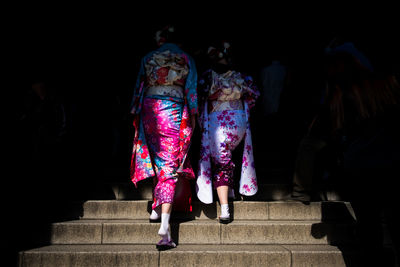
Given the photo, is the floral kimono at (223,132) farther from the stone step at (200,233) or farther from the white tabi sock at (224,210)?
the stone step at (200,233)

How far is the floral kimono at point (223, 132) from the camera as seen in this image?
3.46 metres

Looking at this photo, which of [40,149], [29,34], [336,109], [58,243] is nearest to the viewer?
[336,109]

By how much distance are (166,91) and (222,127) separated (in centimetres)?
79

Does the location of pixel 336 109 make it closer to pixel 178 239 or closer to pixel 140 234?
pixel 178 239

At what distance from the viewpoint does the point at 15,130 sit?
13.1ft

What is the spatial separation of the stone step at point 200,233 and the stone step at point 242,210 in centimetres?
25

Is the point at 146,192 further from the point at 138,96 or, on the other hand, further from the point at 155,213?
the point at 138,96

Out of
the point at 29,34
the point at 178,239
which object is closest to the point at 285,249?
the point at 178,239

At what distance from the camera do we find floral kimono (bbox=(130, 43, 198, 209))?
3188 mm

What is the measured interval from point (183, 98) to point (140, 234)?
1.56 metres

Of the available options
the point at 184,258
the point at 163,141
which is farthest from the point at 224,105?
the point at 184,258

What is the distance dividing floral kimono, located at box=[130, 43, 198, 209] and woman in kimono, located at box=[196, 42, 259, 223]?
29cm

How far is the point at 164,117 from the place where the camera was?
127 inches

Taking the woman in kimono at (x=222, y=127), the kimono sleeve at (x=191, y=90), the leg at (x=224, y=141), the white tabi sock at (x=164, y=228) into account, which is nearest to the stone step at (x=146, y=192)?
the woman in kimono at (x=222, y=127)
